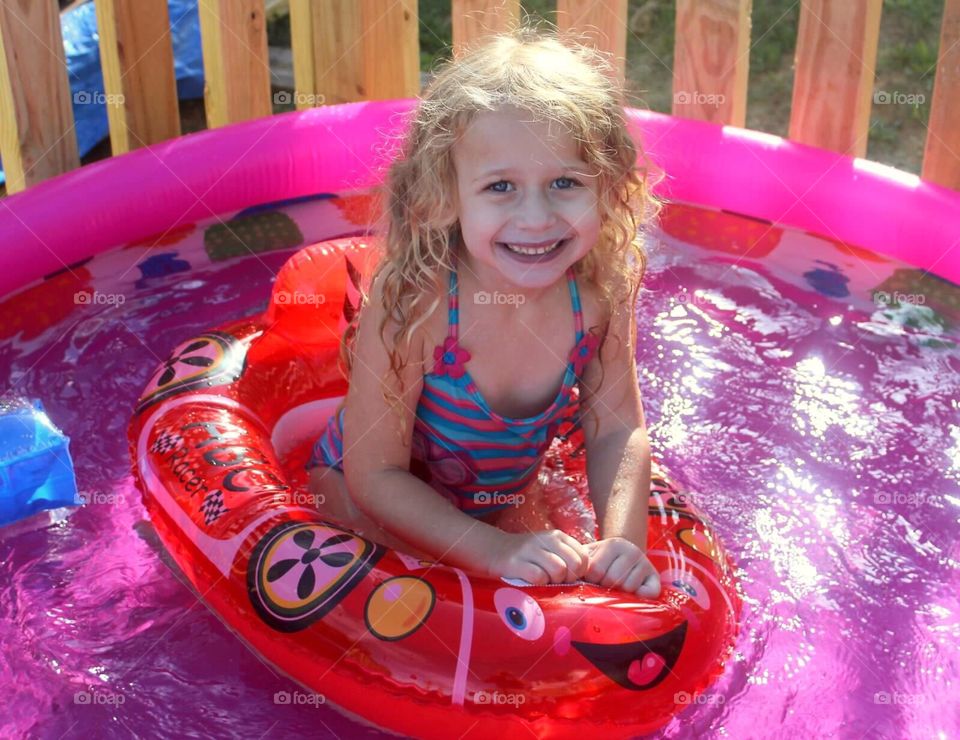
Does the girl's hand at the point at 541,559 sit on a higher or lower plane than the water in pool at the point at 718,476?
higher

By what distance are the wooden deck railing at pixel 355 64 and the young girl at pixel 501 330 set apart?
1.47m

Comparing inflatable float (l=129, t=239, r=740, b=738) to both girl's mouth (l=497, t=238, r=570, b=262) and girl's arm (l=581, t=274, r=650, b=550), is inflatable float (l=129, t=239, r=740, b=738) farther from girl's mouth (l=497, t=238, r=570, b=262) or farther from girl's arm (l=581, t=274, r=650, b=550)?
girl's mouth (l=497, t=238, r=570, b=262)

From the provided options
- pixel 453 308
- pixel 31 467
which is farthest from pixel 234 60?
pixel 453 308

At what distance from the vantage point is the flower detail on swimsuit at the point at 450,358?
7.04ft

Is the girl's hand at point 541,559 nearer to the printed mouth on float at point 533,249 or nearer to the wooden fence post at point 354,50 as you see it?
the printed mouth on float at point 533,249

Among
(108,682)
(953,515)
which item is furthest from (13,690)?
(953,515)

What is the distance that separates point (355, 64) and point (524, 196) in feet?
6.78

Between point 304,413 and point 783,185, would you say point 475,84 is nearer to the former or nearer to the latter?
point 304,413

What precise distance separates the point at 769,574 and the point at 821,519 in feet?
0.69

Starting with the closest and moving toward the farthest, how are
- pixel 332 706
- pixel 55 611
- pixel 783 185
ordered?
Result: pixel 332 706 → pixel 55 611 → pixel 783 185

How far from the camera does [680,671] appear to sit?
193cm

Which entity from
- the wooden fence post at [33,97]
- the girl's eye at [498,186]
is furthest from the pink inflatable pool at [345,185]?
the girl's eye at [498,186]

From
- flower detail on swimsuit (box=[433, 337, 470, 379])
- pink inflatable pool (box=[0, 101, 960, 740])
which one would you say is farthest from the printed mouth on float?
pink inflatable pool (box=[0, 101, 960, 740])

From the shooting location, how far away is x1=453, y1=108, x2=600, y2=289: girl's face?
6.33 ft
